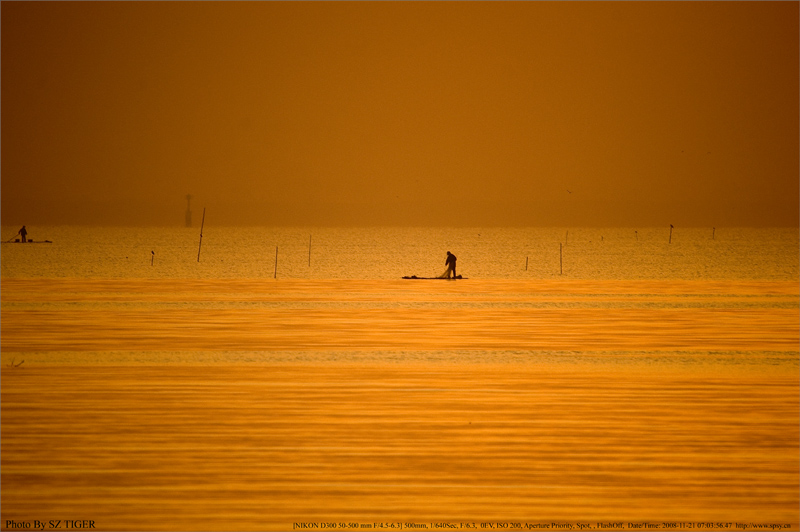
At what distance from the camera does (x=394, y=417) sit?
6551 millimetres

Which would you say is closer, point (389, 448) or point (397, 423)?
point (389, 448)

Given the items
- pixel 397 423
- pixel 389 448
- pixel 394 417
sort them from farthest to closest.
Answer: pixel 394 417 < pixel 397 423 < pixel 389 448

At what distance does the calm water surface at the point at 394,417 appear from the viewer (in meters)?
4.87

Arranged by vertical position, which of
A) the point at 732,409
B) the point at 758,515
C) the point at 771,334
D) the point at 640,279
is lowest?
the point at 758,515

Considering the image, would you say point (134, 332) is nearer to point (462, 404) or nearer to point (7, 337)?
point (7, 337)

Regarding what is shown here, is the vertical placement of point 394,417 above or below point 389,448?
above

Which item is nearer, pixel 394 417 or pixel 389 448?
pixel 389 448

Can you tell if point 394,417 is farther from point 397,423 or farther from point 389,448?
point 389,448

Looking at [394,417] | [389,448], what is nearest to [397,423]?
[394,417]

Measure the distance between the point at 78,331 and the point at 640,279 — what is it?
16794 mm

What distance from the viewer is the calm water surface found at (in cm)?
487

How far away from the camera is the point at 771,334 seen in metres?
11.4

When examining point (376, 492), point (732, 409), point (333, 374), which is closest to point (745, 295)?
point (732, 409)

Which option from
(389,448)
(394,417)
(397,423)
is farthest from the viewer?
(394,417)
